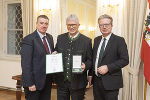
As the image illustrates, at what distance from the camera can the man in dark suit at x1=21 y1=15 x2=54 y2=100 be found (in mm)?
2164

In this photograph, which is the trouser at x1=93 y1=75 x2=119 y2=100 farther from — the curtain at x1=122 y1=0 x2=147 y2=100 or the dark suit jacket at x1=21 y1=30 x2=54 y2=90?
the curtain at x1=122 y1=0 x2=147 y2=100

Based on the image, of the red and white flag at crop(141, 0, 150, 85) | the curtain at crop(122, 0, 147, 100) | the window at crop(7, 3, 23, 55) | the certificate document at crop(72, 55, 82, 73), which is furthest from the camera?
the window at crop(7, 3, 23, 55)

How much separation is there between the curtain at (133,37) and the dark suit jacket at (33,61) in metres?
1.49

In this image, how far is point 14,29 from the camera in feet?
17.3

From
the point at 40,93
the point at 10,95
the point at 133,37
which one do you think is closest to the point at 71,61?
the point at 40,93

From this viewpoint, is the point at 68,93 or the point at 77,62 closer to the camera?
the point at 77,62

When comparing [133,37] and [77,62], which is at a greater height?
[133,37]

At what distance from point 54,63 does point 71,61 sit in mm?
204

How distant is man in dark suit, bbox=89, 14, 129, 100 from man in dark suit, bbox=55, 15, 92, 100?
161 millimetres

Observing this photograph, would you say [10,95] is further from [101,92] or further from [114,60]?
[114,60]

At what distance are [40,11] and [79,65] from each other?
261 cm

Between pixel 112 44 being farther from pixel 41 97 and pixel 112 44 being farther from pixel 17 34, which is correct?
pixel 17 34

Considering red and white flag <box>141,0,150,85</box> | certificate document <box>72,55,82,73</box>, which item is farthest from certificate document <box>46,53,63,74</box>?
red and white flag <box>141,0,150,85</box>

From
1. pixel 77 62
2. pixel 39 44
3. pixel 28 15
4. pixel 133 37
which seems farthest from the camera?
pixel 28 15
